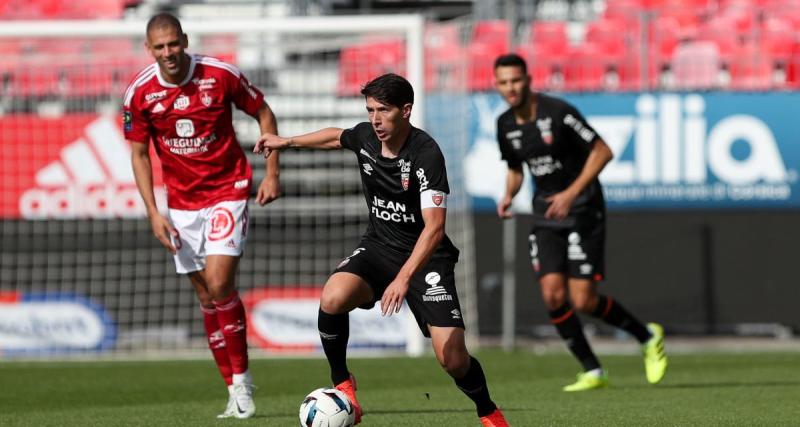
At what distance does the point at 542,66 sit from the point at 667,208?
2.39 m

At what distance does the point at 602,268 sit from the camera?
32.1 feet

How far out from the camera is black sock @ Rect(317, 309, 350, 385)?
6969 mm

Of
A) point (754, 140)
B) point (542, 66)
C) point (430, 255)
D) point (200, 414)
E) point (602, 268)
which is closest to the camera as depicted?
point (430, 255)

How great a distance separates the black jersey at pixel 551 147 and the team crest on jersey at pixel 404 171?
128 inches

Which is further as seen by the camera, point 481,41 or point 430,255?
point 481,41

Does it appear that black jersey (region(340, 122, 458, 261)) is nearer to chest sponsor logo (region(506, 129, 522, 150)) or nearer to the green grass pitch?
the green grass pitch

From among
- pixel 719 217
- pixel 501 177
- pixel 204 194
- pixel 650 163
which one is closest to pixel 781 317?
pixel 719 217

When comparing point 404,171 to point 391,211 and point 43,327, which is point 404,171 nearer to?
point 391,211

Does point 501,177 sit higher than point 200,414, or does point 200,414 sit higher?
point 501,177

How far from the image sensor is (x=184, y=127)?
821 cm

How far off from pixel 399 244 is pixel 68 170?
7.64 meters

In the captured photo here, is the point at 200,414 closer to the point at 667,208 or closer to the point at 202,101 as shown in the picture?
the point at 202,101

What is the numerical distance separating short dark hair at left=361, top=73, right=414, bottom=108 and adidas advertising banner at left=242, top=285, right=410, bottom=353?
7287 mm


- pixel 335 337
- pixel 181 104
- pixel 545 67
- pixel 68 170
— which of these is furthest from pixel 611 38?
pixel 335 337
